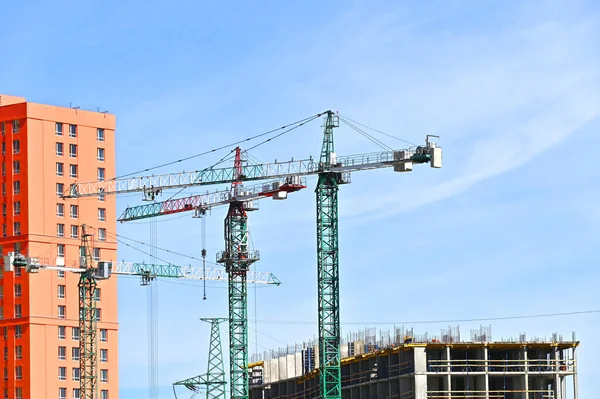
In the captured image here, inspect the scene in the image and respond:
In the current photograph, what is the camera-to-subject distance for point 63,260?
7667 inches

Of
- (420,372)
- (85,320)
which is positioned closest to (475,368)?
(420,372)

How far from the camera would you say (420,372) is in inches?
6609

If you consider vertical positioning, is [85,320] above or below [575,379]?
above

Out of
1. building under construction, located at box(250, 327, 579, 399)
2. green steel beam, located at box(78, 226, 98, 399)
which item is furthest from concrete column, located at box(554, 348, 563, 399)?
green steel beam, located at box(78, 226, 98, 399)

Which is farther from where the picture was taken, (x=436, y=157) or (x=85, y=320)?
(x=85, y=320)

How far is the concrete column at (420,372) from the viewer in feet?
550

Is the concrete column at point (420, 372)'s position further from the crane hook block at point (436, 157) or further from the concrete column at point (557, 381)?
the crane hook block at point (436, 157)

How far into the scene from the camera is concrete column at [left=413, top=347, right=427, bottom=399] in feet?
550

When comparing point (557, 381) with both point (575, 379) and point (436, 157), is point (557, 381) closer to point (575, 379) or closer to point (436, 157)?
point (575, 379)

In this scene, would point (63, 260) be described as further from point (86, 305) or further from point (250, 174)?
point (250, 174)

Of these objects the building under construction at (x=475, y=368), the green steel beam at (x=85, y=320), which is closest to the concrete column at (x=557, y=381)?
the building under construction at (x=475, y=368)

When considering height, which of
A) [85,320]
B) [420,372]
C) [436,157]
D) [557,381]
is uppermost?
[436,157]

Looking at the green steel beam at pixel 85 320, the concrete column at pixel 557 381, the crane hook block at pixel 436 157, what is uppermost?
the crane hook block at pixel 436 157

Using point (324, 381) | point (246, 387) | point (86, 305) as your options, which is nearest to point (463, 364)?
point (324, 381)
